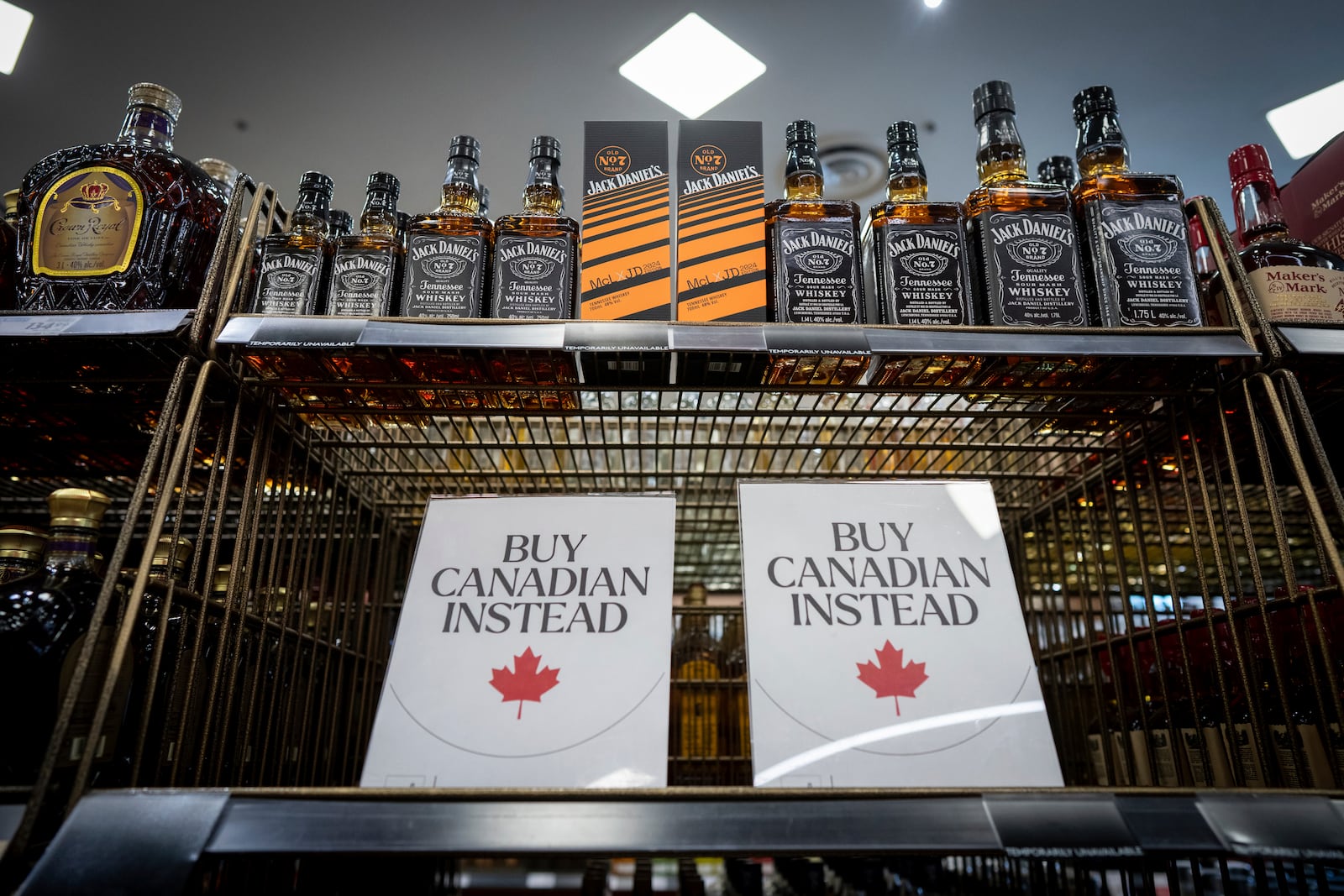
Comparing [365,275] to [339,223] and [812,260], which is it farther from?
[812,260]

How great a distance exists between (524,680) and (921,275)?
725 mm

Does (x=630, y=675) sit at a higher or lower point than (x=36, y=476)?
lower

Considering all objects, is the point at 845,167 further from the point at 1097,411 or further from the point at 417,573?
the point at 417,573

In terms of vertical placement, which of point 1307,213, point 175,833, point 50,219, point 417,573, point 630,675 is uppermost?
point 1307,213

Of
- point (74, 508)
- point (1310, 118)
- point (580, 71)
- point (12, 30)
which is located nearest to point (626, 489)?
point (74, 508)

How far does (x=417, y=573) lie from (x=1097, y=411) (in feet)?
3.17

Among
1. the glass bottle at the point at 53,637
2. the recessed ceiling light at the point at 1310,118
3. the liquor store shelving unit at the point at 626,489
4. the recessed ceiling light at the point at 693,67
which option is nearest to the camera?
the liquor store shelving unit at the point at 626,489

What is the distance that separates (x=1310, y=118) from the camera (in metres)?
2.60

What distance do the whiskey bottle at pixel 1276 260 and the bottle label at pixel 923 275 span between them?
352 mm

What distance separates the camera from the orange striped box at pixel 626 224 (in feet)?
3.14

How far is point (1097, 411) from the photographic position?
1021mm

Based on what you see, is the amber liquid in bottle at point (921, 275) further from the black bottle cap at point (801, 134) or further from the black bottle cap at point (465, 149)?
the black bottle cap at point (465, 149)

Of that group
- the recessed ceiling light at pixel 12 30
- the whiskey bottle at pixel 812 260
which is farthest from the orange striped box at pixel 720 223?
the recessed ceiling light at pixel 12 30

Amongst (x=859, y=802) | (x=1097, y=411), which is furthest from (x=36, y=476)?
(x=1097, y=411)
